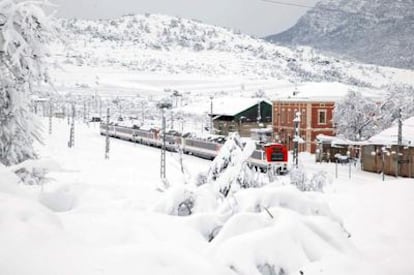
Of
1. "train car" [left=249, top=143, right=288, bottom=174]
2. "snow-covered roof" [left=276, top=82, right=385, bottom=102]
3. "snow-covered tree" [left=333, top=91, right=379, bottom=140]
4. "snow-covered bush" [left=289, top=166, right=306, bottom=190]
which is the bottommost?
"train car" [left=249, top=143, right=288, bottom=174]

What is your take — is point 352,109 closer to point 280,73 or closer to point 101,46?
point 280,73

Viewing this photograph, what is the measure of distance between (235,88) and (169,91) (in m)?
17.0

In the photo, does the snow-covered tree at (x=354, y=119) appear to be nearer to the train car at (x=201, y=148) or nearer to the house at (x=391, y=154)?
the house at (x=391, y=154)

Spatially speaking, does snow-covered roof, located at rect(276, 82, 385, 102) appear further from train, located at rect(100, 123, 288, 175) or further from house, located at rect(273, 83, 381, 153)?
train, located at rect(100, 123, 288, 175)

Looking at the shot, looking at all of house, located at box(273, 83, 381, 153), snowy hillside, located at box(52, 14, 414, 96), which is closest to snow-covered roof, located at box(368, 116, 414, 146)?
house, located at box(273, 83, 381, 153)

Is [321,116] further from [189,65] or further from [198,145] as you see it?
[189,65]

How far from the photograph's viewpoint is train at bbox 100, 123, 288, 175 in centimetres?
3297

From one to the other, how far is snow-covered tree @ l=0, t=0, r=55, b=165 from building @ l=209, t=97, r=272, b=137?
44.7m

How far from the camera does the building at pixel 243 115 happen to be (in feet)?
178

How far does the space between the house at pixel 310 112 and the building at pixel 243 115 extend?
432cm

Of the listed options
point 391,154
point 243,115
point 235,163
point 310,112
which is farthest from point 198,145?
point 235,163

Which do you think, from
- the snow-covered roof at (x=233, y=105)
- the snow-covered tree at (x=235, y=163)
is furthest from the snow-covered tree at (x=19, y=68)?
the snow-covered roof at (x=233, y=105)

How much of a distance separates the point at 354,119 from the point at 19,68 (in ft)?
132

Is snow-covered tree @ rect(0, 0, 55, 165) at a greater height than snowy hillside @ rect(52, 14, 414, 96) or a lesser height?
lesser
